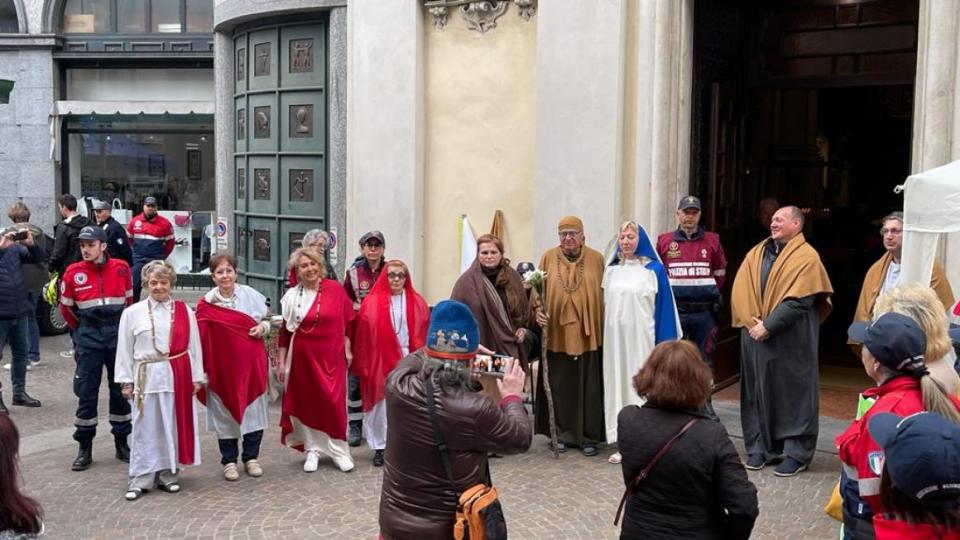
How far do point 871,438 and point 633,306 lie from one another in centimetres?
424

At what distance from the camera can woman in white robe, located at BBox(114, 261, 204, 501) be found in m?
6.59

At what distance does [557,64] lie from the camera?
915cm

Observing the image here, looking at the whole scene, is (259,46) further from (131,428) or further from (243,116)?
(131,428)

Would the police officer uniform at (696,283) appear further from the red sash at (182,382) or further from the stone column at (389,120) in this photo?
the red sash at (182,382)

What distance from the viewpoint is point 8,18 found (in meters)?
18.9

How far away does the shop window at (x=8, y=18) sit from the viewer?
1880cm

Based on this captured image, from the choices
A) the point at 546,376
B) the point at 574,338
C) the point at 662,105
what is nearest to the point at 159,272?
the point at 546,376

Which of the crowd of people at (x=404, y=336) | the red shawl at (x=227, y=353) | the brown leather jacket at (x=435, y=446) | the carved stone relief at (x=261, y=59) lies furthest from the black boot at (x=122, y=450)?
the carved stone relief at (x=261, y=59)

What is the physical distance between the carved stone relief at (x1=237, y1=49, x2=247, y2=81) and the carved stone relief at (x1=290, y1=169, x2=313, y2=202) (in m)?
1.63

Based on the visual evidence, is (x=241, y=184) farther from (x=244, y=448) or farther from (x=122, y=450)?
(x=244, y=448)

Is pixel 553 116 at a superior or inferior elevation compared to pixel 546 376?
superior

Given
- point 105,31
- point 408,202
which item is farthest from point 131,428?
point 105,31

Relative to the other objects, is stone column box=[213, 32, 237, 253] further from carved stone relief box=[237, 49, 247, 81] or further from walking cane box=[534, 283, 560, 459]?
walking cane box=[534, 283, 560, 459]

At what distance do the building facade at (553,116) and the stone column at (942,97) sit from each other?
0.05 ft
